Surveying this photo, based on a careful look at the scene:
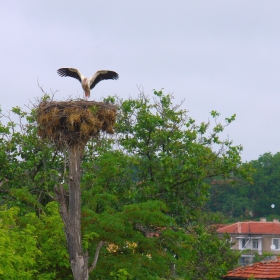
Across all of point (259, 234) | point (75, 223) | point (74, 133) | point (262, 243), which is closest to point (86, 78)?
point (74, 133)

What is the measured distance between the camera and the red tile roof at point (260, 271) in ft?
63.1

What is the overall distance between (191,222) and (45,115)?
28.1 ft

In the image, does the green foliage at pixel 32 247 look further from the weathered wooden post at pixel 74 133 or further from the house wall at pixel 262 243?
the house wall at pixel 262 243

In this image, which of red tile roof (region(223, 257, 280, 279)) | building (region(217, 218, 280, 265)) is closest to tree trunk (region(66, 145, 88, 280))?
red tile roof (region(223, 257, 280, 279))

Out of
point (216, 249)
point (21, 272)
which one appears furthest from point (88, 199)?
point (216, 249)

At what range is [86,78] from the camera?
1927cm

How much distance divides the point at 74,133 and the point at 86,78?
201 centimetres

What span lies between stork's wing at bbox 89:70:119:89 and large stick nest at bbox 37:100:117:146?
1.00 m

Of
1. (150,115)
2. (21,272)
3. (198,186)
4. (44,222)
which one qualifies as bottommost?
(21,272)

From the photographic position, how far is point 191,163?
23203 mm

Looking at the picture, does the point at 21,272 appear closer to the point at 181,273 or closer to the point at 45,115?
the point at 45,115

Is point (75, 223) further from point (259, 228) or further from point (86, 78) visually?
point (259, 228)

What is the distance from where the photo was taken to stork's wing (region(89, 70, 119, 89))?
19.2m

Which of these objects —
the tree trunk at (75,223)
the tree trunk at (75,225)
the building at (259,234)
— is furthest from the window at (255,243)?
the tree trunk at (75,225)
